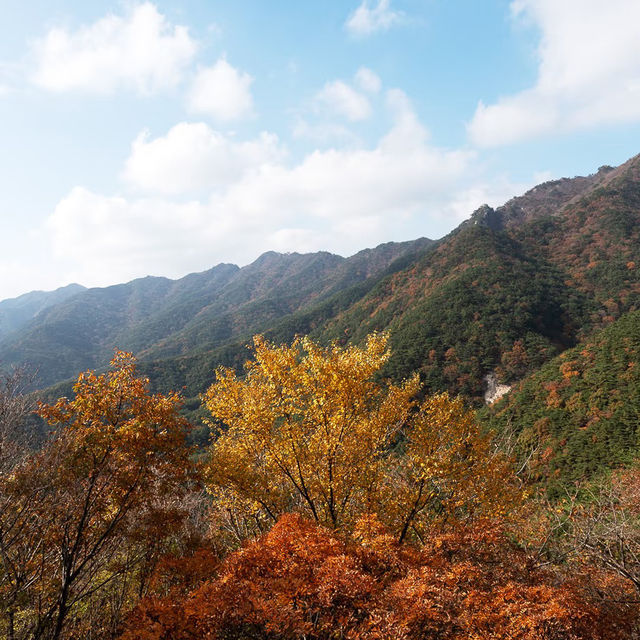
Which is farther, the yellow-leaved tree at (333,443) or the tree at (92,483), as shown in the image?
the yellow-leaved tree at (333,443)

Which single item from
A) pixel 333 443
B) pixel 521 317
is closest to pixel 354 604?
pixel 333 443

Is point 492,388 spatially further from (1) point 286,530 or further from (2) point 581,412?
(1) point 286,530

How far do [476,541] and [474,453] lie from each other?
5.23 metres

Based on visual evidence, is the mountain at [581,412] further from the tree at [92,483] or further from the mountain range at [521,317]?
the tree at [92,483]

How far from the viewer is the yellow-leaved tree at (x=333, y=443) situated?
13.3 m

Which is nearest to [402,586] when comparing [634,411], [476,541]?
[476,541]

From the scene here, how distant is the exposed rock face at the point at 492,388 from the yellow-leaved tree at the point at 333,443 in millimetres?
47983

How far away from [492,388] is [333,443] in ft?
182

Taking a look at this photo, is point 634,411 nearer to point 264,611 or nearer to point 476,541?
point 476,541

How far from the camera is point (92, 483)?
1034 cm

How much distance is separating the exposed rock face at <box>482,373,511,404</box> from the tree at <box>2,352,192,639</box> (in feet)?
185

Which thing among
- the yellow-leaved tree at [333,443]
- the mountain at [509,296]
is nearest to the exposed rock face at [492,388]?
the mountain at [509,296]

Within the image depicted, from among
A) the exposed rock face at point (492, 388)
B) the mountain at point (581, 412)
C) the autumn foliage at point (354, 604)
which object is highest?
the autumn foliage at point (354, 604)

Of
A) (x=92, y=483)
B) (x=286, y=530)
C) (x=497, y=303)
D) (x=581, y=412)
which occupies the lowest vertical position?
(x=581, y=412)
